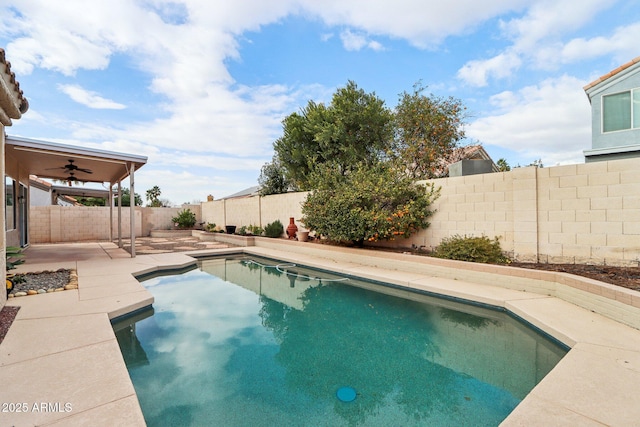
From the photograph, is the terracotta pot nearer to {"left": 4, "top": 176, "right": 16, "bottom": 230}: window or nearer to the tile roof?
{"left": 4, "top": 176, "right": 16, "bottom": 230}: window

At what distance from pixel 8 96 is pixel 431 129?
40.3 ft

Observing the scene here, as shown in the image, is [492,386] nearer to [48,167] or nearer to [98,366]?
[98,366]

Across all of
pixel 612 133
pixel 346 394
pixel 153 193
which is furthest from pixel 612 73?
pixel 153 193

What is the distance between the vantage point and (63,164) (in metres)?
9.96

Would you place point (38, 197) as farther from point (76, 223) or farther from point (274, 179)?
point (274, 179)

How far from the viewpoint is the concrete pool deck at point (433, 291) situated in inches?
84.1

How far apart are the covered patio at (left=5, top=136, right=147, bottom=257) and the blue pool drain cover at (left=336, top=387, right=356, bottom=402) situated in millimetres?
8701

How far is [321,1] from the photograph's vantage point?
784cm

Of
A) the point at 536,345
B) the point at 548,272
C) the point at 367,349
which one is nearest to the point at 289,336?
the point at 367,349

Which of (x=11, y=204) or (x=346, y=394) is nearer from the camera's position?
(x=346, y=394)

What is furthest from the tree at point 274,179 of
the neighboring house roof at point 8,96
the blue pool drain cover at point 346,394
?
the blue pool drain cover at point 346,394

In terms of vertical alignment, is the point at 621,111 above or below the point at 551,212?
above

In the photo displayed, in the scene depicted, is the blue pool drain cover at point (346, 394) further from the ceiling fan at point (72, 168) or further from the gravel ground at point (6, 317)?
the ceiling fan at point (72, 168)

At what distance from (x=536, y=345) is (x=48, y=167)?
14757 mm
